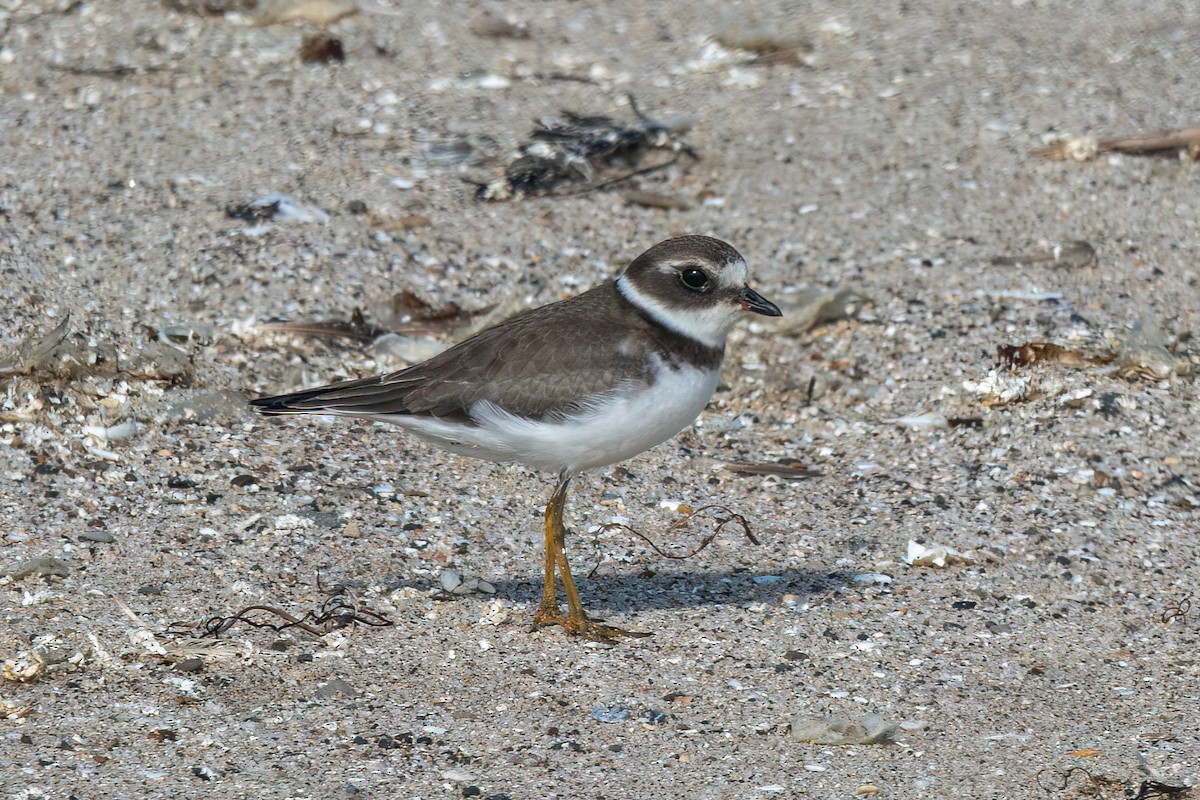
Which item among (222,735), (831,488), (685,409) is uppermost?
(685,409)

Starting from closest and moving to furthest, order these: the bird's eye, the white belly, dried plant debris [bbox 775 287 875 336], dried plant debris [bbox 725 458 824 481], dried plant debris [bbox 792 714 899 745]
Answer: dried plant debris [bbox 792 714 899 745], the white belly, the bird's eye, dried plant debris [bbox 725 458 824 481], dried plant debris [bbox 775 287 875 336]

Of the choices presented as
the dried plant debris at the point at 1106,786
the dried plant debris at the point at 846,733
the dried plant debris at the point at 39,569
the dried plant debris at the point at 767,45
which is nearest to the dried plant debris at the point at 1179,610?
the dried plant debris at the point at 1106,786

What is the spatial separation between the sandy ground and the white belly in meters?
0.60

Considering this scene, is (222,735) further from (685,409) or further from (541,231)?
(541,231)

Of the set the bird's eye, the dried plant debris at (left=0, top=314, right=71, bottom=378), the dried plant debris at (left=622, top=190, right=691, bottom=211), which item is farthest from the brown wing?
the dried plant debris at (left=622, top=190, right=691, bottom=211)

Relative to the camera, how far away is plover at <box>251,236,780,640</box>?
4.88 meters

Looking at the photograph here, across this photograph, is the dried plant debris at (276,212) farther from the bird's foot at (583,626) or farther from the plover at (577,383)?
the bird's foot at (583,626)

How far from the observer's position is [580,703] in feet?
15.2

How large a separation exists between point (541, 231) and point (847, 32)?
330 cm

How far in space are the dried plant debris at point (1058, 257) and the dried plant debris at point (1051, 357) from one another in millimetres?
840

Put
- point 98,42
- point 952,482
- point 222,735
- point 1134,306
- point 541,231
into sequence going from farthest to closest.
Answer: point 98,42
point 541,231
point 1134,306
point 952,482
point 222,735

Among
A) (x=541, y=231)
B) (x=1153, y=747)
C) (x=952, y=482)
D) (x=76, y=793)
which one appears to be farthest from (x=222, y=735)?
(x=541, y=231)

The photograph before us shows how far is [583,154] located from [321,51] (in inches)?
75.3

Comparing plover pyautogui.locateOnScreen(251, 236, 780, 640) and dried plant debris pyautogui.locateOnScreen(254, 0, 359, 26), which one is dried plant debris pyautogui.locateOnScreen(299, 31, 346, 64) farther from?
plover pyautogui.locateOnScreen(251, 236, 780, 640)
